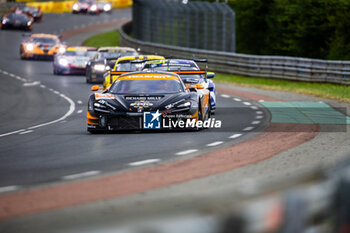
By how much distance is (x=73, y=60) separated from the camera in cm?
3847

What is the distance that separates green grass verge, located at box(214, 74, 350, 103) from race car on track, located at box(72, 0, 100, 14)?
58154mm

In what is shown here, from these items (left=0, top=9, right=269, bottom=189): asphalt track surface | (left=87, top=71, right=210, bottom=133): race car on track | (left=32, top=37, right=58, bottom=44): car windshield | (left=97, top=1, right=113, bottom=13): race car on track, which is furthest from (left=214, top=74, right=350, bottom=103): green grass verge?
(left=97, top=1, right=113, bottom=13): race car on track

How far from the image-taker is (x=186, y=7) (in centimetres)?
4319

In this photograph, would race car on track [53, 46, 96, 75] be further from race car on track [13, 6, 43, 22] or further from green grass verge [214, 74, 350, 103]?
race car on track [13, 6, 43, 22]

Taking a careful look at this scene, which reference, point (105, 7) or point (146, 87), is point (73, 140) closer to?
point (146, 87)

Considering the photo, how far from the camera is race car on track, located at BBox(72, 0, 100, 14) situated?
94.8 meters

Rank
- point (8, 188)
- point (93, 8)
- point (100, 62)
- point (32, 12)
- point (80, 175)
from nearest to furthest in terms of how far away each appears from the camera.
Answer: point (8, 188)
point (80, 175)
point (100, 62)
point (32, 12)
point (93, 8)

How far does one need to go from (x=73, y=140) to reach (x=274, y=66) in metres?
20.8

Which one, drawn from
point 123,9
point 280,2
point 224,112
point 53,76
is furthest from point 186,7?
point 123,9

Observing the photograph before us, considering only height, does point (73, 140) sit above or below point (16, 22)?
above

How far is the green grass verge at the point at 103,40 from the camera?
207ft

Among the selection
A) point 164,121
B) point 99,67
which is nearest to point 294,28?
point 99,67

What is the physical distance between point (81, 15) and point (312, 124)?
3069 inches

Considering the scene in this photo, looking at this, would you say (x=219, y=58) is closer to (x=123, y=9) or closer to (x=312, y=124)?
(x=312, y=124)
